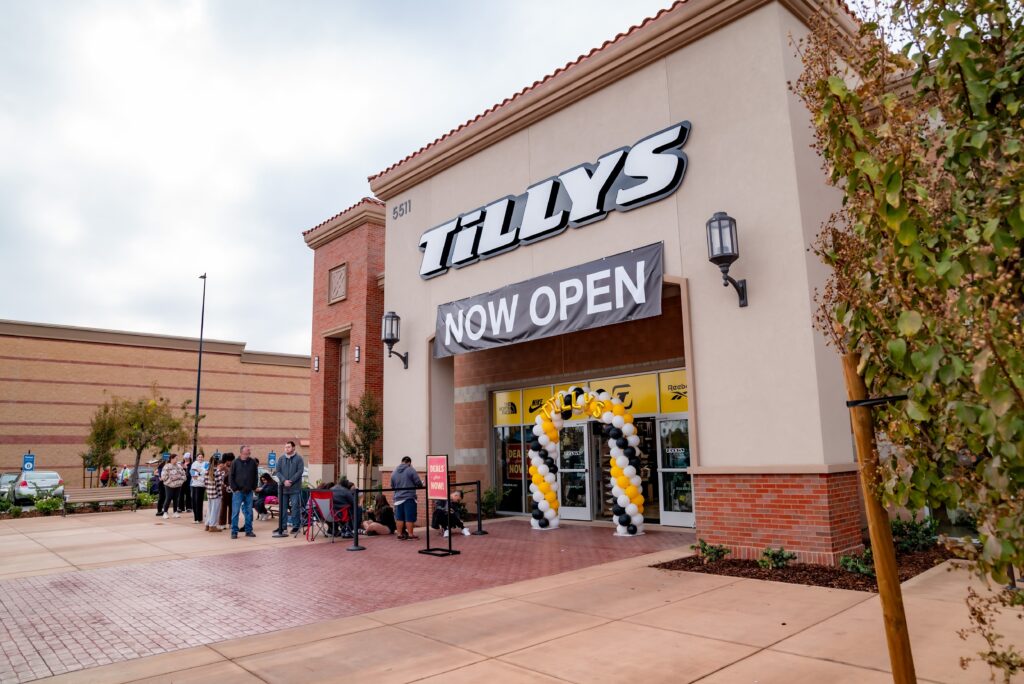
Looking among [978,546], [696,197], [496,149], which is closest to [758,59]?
[696,197]

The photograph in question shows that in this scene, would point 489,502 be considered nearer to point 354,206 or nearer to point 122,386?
point 354,206

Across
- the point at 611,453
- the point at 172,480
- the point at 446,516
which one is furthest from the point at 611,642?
the point at 172,480

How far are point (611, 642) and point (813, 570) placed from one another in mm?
4098


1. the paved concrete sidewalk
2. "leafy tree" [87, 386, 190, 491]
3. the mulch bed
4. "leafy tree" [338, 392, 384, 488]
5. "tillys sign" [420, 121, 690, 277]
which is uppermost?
"tillys sign" [420, 121, 690, 277]

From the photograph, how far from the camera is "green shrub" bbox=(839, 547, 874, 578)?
841 centimetres

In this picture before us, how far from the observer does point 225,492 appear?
628 inches

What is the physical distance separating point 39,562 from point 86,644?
656 centimetres

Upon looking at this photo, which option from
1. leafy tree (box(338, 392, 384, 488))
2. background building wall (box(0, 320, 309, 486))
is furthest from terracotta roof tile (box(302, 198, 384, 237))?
background building wall (box(0, 320, 309, 486))

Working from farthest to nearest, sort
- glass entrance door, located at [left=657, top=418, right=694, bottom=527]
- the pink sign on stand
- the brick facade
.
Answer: the brick facade → glass entrance door, located at [left=657, top=418, right=694, bottom=527] → the pink sign on stand

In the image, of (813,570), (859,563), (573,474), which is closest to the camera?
(859,563)

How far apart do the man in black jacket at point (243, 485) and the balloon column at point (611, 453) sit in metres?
6.08

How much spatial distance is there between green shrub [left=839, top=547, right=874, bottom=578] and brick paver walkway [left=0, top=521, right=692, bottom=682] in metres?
3.20

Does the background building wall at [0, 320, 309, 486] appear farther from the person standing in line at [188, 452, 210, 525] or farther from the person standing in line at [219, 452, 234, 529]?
the person standing in line at [219, 452, 234, 529]

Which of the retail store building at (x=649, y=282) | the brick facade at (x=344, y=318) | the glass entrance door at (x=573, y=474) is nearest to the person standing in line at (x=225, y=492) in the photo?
the retail store building at (x=649, y=282)
